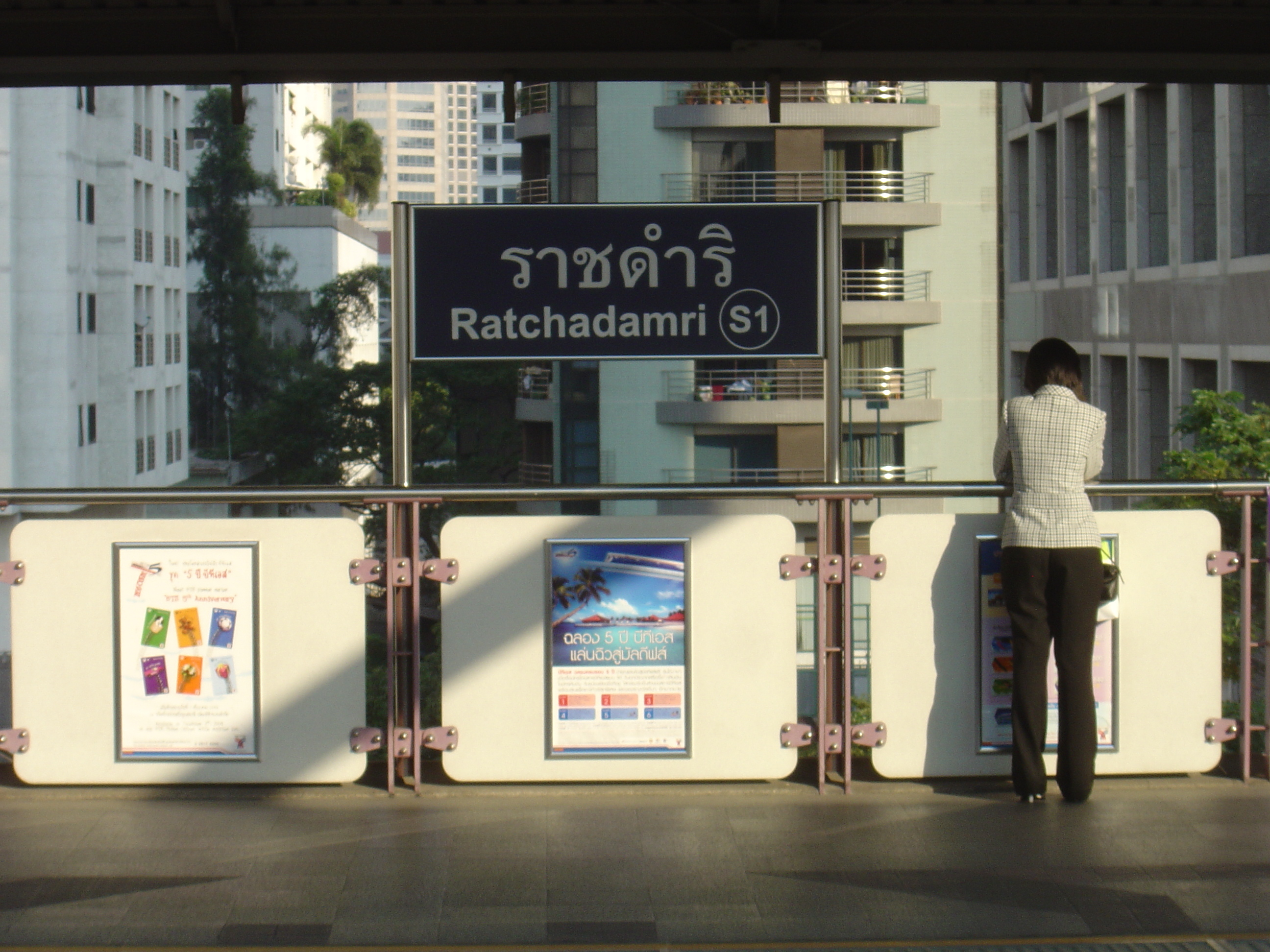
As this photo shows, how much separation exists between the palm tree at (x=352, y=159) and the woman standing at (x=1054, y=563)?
4516 inches

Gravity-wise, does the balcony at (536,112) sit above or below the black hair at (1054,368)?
above

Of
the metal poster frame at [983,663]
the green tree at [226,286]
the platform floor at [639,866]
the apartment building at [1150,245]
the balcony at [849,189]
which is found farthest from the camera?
the green tree at [226,286]

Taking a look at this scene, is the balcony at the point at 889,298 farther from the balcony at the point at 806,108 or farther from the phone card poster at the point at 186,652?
the phone card poster at the point at 186,652

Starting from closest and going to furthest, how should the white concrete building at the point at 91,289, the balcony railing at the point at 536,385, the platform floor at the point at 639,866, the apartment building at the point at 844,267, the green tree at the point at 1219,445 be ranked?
the platform floor at the point at 639,866 → the green tree at the point at 1219,445 → the apartment building at the point at 844,267 → the balcony railing at the point at 536,385 → the white concrete building at the point at 91,289

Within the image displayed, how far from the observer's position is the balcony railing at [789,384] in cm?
5191

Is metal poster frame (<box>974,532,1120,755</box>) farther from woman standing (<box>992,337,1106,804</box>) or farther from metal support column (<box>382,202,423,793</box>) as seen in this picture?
metal support column (<box>382,202,423,793</box>)

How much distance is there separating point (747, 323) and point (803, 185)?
Answer: 44.7 meters

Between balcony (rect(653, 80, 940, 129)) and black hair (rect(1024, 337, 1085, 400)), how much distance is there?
44021 millimetres

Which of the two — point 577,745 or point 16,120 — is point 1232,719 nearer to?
point 577,745

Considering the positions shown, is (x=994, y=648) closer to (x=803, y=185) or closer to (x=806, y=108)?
(x=806, y=108)

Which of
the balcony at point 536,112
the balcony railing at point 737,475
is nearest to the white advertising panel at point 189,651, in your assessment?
the balcony railing at point 737,475

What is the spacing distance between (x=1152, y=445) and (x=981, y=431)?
17.5 m

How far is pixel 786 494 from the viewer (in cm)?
619

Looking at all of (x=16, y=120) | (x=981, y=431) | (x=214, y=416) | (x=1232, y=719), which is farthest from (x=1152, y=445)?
(x=214, y=416)
